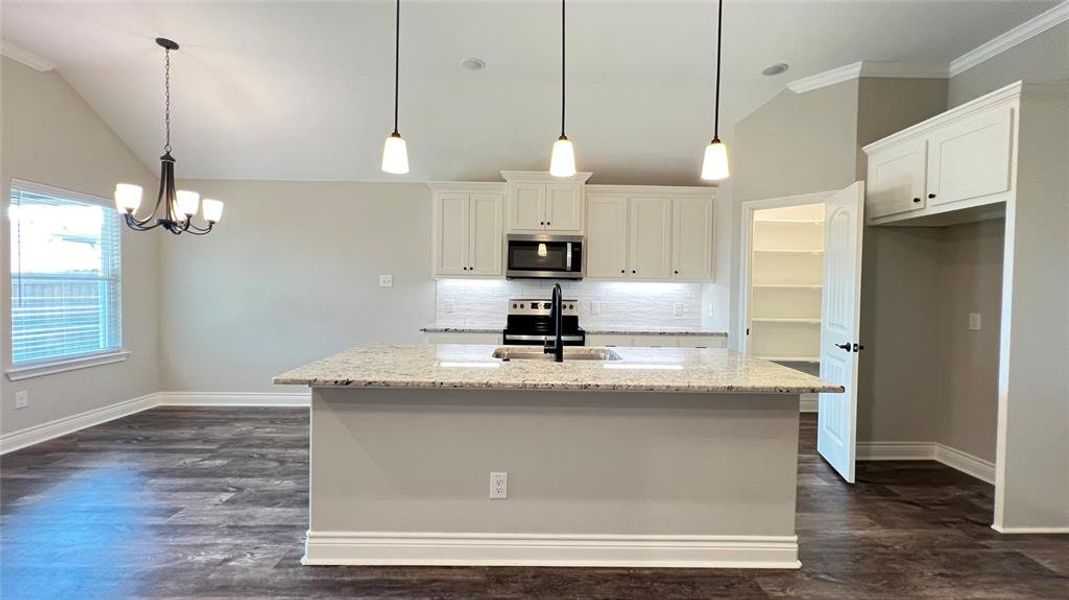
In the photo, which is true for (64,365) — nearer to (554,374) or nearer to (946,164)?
(554,374)

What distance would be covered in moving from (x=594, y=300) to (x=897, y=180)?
2.68 metres

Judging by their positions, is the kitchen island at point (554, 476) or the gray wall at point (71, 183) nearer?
the kitchen island at point (554, 476)

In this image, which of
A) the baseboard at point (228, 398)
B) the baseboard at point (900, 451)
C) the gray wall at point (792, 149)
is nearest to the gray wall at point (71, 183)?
the baseboard at point (228, 398)

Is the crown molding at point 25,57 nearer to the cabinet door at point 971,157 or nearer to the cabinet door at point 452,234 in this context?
the cabinet door at point 452,234

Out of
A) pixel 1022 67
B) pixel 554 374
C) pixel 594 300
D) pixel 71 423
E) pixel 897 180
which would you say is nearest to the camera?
pixel 554 374

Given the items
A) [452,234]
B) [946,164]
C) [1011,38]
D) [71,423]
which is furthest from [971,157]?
[71,423]

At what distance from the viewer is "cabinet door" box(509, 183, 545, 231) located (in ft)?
14.8

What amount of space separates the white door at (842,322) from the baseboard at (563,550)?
4.24 ft

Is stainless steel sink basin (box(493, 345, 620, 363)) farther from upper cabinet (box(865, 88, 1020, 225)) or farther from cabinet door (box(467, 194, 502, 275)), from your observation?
upper cabinet (box(865, 88, 1020, 225))

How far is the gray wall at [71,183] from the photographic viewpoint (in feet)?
11.2

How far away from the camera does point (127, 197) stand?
108 inches

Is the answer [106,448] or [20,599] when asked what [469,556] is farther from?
[106,448]

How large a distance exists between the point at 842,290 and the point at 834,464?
1209 millimetres

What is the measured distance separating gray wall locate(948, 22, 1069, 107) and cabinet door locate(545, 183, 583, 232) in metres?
2.85
